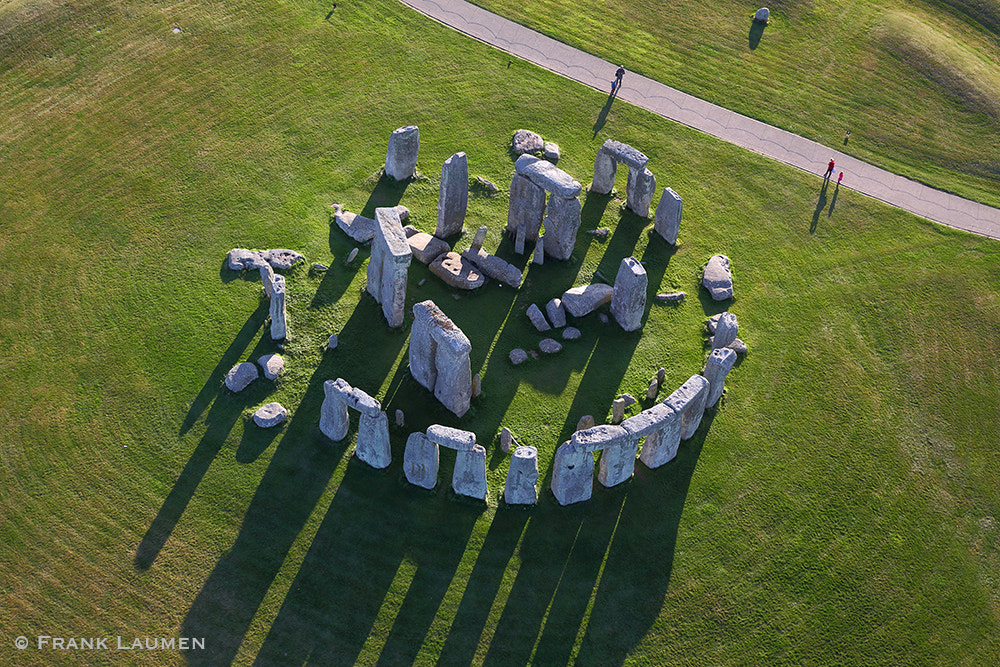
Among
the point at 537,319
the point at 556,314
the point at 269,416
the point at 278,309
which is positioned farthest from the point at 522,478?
the point at 278,309

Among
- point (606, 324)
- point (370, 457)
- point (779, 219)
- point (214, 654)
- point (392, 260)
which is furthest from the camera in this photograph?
point (779, 219)

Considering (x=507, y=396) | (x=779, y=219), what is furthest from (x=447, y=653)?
(x=779, y=219)

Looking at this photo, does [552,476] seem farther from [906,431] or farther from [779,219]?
[779,219]

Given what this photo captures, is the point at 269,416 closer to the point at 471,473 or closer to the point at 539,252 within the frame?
the point at 471,473

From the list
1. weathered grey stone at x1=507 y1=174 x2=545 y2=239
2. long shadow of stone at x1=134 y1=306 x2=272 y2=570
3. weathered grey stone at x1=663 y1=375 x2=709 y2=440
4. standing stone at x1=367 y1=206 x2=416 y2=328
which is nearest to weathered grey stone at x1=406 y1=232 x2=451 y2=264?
standing stone at x1=367 y1=206 x2=416 y2=328

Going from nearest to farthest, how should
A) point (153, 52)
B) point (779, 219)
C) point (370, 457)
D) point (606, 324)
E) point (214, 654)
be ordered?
point (214, 654), point (370, 457), point (606, 324), point (779, 219), point (153, 52)

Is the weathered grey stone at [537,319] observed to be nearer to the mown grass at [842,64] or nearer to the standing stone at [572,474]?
the standing stone at [572,474]

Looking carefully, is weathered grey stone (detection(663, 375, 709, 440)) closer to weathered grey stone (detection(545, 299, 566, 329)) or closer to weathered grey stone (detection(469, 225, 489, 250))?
weathered grey stone (detection(545, 299, 566, 329))

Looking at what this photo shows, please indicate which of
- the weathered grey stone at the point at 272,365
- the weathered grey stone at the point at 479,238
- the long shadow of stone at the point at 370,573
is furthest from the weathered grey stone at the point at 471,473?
the weathered grey stone at the point at 479,238
